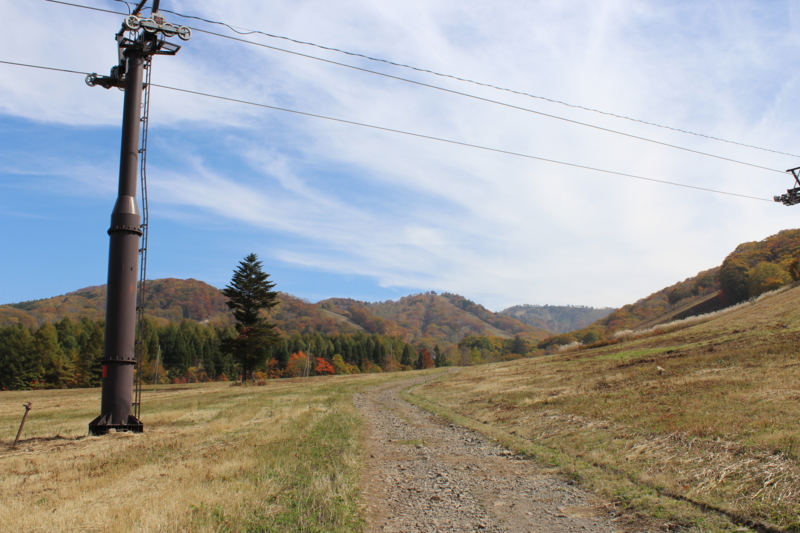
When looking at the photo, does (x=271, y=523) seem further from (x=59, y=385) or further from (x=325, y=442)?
(x=59, y=385)

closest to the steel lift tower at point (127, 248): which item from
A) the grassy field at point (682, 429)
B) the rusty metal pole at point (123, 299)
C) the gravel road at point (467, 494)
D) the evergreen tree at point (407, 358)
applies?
the rusty metal pole at point (123, 299)

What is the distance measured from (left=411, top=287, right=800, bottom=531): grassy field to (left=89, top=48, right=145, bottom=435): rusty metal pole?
37.5 feet

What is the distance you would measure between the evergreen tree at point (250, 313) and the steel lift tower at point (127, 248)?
125 feet

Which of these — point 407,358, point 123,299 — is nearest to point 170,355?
point 407,358

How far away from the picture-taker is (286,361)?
13700 cm

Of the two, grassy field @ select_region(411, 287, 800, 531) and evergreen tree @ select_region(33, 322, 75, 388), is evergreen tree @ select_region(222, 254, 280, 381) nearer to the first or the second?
grassy field @ select_region(411, 287, 800, 531)

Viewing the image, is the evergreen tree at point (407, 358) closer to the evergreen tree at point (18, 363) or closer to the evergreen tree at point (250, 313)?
the evergreen tree at point (18, 363)

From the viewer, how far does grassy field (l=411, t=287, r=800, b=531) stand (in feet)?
25.2

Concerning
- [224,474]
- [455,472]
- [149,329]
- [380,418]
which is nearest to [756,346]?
[380,418]

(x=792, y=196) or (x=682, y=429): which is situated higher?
(x=792, y=196)

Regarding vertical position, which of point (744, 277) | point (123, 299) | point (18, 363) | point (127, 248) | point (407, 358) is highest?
point (744, 277)

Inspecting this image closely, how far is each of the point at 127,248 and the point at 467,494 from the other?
12.4 m

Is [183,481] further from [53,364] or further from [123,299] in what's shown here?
[53,364]

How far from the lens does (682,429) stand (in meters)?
11.7
